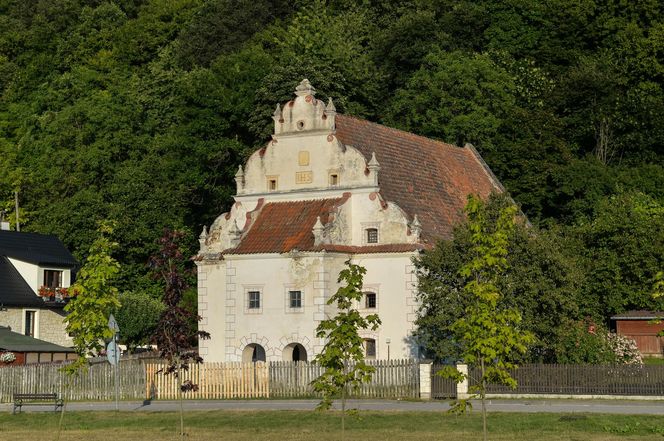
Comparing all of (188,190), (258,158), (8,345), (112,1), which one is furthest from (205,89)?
(112,1)

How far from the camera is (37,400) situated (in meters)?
→ 56.7

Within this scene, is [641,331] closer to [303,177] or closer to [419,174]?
[419,174]

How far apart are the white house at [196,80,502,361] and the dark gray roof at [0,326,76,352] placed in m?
8.28

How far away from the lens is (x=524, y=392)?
52438mm

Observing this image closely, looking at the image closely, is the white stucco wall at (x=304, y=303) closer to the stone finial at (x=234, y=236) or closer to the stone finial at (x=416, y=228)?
the stone finial at (x=234, y=236)

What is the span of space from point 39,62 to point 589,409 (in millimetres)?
97305

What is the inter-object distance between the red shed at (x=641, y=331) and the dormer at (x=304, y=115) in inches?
836

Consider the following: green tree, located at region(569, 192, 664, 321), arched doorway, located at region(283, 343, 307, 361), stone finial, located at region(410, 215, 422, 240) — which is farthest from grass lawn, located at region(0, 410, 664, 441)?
green tree, located at region(569, 192, 664, 321)

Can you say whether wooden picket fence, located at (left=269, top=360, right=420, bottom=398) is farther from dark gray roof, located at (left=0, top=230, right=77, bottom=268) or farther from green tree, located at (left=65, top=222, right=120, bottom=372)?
dark gray roof, located at (left=0, top=230, right=77, bottom=268)

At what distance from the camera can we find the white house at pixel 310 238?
6275 cm

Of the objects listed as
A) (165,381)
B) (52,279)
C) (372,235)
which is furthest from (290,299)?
(52,279)

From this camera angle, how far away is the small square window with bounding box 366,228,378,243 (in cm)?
6460

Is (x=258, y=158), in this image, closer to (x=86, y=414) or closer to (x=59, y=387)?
(x=59, y=387)

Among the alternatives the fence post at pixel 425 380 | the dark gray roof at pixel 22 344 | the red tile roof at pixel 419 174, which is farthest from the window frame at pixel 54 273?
the fence post at pixel 425 380
